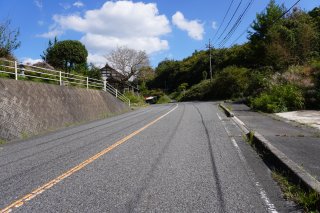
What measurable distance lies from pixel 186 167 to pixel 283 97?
1671 centimetres

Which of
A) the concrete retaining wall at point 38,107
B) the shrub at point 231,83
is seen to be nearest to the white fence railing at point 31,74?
the concrete retaining wall at point 38,107

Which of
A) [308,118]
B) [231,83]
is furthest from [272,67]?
[308,118]

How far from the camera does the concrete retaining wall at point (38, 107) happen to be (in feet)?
43.9

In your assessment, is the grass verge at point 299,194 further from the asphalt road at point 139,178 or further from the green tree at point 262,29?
the green tree at point 262,29

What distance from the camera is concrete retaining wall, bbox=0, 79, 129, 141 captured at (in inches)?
526

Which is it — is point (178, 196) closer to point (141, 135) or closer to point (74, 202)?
point (74, 202)

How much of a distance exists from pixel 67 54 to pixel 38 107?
2841cm

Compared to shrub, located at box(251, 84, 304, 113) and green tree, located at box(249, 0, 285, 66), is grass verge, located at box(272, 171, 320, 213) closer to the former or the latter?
shrub, located at box(251, 84, 304, 113)

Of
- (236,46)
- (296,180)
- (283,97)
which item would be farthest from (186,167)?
(236,46)

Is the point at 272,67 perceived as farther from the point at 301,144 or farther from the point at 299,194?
the point at 299,194

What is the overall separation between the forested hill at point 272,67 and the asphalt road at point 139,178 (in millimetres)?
13634

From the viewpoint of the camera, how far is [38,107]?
16.2 meters

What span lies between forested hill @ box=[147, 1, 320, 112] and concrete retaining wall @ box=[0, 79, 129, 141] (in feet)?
38.9

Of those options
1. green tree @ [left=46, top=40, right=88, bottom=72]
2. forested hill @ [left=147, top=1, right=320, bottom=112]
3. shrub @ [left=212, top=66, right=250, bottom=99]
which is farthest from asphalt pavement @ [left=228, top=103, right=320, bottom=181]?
shrub @ [left=212, top=66, right=250, bottom=99]
